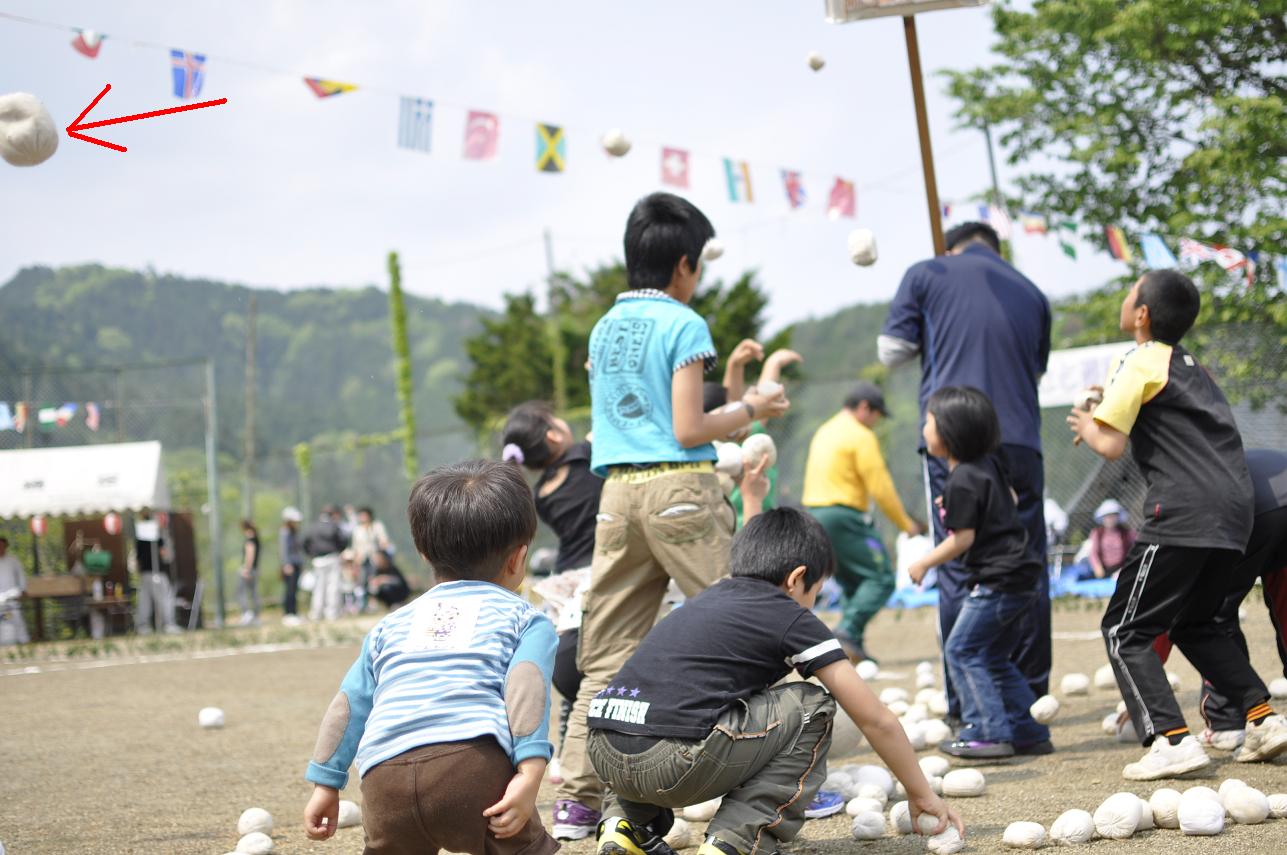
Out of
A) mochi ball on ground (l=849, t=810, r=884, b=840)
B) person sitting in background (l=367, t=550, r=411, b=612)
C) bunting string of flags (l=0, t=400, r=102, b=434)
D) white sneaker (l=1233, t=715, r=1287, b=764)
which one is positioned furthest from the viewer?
person sitting in background (l=367, t=550, r=411, b=612)

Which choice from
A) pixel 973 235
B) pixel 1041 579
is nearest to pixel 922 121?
pixel 973 235

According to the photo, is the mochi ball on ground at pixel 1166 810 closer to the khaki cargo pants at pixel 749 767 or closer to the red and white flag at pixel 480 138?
the khaki cargo pants at pixel 749 767

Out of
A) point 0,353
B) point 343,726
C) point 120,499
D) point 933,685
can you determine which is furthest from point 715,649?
point 0,353

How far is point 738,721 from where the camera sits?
277 centimetres

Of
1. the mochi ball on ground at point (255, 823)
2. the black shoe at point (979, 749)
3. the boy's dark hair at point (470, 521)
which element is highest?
the boy's dark hair at point (470, 521)

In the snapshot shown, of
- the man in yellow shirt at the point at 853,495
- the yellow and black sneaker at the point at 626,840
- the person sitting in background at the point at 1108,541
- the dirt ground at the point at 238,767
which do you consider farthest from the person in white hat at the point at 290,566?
the yellow and black sneaker at the point at 626,840

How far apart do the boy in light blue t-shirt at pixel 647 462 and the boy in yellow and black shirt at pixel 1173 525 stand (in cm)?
111

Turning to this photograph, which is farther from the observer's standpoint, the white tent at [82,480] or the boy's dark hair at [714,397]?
the white tent at [82,480]

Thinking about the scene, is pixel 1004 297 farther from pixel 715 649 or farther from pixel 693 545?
pixel 715 649

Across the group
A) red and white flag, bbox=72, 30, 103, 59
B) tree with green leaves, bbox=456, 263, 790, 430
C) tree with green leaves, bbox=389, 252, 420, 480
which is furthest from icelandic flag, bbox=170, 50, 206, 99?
tree with green leaves, bbox=456, 263, 790, 430

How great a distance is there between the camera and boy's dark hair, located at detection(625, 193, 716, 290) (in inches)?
150

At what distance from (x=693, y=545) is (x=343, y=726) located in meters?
1.35

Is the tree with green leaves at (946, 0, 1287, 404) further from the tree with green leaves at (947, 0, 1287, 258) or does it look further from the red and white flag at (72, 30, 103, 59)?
the red and white flag at (72, 30, 103, 59)

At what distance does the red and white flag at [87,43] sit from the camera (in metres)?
9.96
